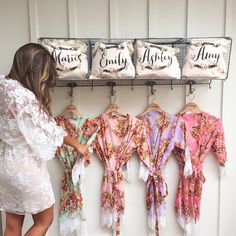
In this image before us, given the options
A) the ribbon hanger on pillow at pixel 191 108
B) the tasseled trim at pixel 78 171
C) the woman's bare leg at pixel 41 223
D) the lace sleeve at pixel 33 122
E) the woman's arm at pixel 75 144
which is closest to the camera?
the lace sleeve at pixel 33 122

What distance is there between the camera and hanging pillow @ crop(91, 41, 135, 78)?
1.76 metres

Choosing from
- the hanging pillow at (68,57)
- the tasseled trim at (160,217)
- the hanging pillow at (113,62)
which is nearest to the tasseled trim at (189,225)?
the tasseled trim at (160,217)

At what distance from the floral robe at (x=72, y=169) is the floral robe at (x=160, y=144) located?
0.36 metres

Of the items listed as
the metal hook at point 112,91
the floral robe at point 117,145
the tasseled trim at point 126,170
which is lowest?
the tasseled trim at point 126,170

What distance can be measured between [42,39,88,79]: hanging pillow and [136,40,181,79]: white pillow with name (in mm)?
312

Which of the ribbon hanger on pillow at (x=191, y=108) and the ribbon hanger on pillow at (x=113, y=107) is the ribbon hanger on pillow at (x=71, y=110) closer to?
the ribbon hanger on pillow at (x=113, y=107)

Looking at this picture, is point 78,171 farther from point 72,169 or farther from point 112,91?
point 112,91

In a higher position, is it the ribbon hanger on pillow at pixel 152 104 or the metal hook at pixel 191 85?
the metal hook at pixel 191 85

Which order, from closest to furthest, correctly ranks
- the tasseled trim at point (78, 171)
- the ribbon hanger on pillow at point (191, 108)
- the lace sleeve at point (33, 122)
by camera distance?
the lace sleeve at point (33, 122)
the tasseled trim at point (78, 171)
the ribbon hanger on pillow at point (191, 108)

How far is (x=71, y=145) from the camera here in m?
1.83

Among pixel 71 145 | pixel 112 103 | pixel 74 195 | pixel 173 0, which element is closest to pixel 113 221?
pixel 74 195

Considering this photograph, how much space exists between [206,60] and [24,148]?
1080mm

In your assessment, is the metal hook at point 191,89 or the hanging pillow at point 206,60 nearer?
the hanging pillow at point 206,60

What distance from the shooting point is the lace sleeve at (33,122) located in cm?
149
